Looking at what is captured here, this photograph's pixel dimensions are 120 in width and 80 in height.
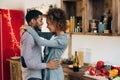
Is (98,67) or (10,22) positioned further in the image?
(10,22)

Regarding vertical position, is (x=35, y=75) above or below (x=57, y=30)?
below

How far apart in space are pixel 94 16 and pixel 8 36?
171 cm

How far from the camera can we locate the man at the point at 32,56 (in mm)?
2021

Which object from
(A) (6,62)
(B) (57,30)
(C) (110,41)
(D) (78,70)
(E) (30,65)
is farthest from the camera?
(A) (6,62)

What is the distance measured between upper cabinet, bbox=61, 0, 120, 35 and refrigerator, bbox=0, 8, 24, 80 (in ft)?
3.76

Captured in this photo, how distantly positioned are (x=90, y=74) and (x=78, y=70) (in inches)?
11.5

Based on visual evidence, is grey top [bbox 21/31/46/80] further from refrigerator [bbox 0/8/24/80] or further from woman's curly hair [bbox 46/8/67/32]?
refrigerator [bbox 0/8/24/80]

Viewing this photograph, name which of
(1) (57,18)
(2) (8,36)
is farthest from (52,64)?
(2) (8,36)

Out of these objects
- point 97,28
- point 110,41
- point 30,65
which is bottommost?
point 30,65

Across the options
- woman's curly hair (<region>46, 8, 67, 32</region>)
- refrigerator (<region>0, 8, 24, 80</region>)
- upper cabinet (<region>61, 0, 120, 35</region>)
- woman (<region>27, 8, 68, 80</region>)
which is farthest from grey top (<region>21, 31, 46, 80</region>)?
refrigerator (<region>0, 8, 24, 80</region>)

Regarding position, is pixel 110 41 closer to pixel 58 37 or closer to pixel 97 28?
pixel 97 28

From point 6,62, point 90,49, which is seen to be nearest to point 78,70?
point 90,49

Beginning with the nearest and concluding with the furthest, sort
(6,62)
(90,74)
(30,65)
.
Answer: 1. (30,65)
2. (90,74)
3. (6,62)

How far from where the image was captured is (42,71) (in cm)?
221
